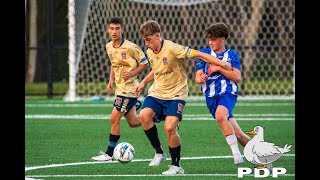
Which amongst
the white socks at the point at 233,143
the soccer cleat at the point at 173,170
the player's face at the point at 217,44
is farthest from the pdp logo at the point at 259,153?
the player's face at the point at 217,44

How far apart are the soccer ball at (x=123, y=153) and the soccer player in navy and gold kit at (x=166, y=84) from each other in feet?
0.82

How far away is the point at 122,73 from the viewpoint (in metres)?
11.1

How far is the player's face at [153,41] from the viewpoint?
971 centimetres

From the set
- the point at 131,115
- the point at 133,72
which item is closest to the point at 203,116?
the point at 131,115

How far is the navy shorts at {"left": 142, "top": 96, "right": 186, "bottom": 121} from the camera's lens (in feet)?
31.8

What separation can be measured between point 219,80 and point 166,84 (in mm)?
572

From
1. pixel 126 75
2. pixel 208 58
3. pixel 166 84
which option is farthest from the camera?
pixel 126 75

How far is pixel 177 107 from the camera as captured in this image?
9711 mm

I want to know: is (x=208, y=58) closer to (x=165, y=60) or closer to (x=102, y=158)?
(x=165, y=60)

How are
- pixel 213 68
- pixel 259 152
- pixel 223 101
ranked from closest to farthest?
pixel 259 152 < pixel 213 68 < pixel 223 101

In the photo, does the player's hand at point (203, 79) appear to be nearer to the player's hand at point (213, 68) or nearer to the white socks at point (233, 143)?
the player's hand at point (213, 68)
